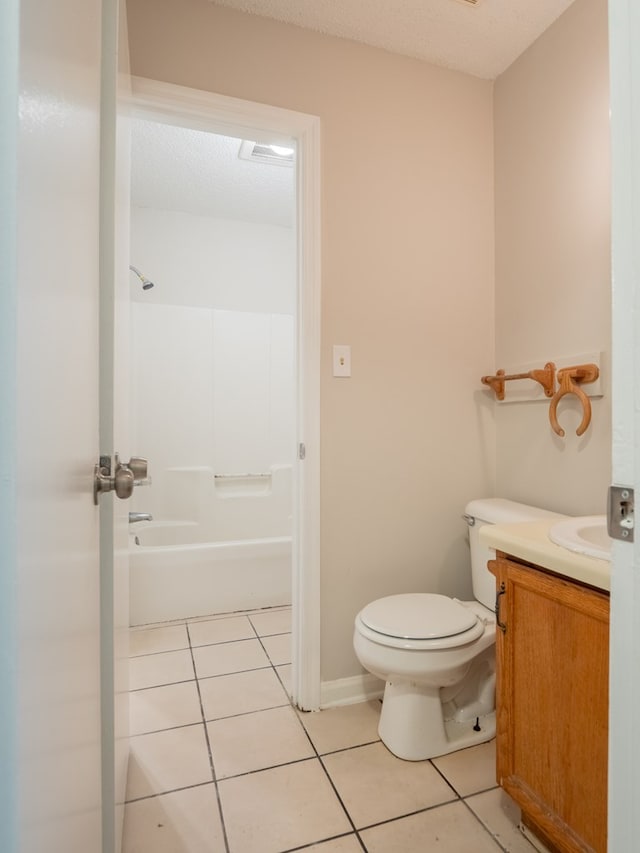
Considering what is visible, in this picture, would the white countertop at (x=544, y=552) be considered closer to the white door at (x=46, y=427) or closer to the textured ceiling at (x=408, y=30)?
the white door at (x=46, y=427)

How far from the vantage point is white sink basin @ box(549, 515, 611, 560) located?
0.93 metres

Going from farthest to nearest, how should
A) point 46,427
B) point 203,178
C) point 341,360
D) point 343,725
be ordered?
point 203,178
point 341,360
point 343,725
point 46,427

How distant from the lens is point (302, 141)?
1.65 meters

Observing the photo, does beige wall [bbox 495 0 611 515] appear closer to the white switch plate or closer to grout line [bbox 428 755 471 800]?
the white switch plate

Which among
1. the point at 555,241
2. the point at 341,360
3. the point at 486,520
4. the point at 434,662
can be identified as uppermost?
the point at 555,241

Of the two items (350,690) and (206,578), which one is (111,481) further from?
(206,578)

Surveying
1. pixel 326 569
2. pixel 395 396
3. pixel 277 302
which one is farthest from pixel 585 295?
pixel 277 302

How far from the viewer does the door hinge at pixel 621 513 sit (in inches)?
19.9

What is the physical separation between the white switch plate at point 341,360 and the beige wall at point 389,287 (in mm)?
31

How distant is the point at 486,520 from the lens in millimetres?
1651

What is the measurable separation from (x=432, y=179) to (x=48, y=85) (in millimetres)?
1740

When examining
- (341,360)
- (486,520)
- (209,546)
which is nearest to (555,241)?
(341,360)

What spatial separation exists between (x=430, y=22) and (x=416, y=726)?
2.45 m

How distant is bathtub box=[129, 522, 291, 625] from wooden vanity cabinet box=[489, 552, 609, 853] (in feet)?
5.25
